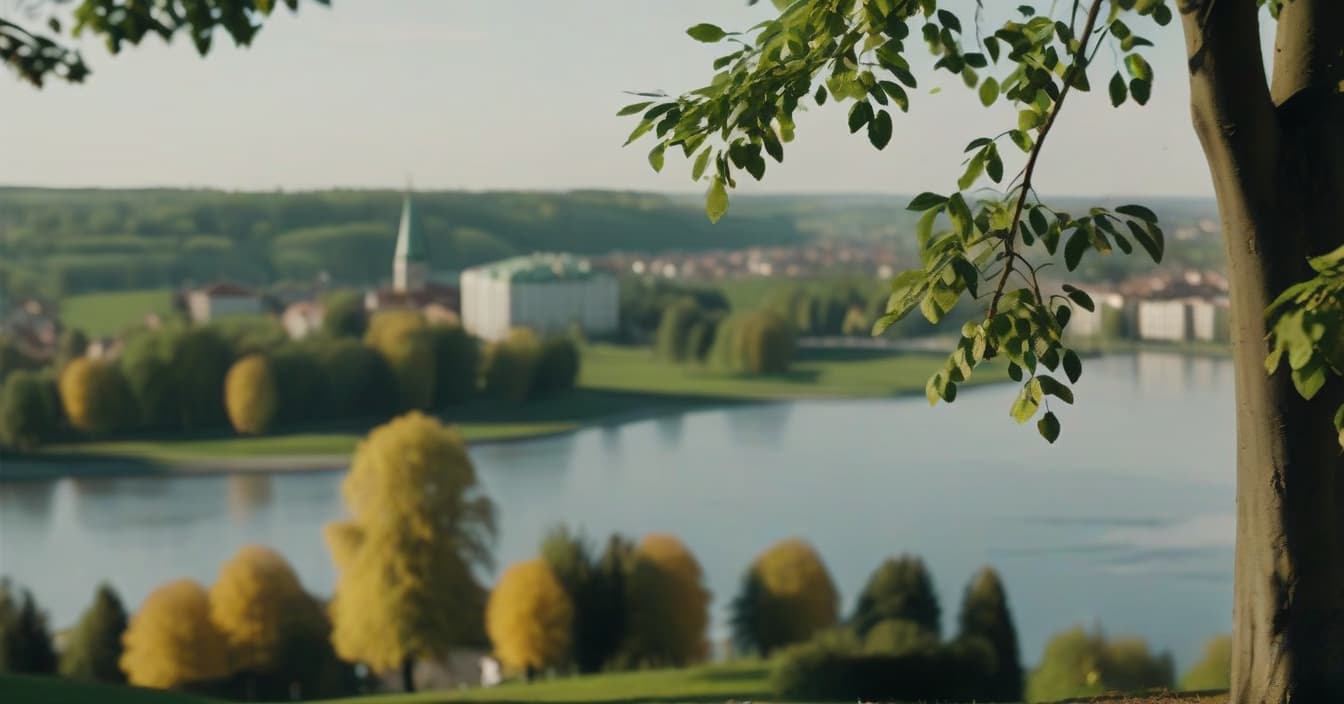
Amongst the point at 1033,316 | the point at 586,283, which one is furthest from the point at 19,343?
the point at 1033,316

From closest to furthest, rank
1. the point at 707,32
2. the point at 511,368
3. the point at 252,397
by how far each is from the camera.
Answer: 1. the point at 707,32
2. the point at 252,397
3. the point at 511,368

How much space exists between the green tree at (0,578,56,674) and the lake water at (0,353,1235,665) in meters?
5.35

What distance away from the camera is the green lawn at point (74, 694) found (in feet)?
15.3

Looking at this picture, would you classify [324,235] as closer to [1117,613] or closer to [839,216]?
[839,216]

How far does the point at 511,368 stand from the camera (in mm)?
35156

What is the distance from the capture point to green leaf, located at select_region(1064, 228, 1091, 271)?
3088 millimetres

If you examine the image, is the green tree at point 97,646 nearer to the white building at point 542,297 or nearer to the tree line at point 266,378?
the tree line at point 266,378

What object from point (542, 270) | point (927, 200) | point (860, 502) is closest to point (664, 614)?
point (860, 502)

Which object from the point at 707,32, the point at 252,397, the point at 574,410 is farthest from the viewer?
the point at 574,410

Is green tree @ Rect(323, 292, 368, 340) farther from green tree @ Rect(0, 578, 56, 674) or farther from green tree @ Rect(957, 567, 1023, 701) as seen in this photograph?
green tree @ Rect(957, 567, 1023, 701)

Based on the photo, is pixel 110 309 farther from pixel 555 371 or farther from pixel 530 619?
pixel 530 619

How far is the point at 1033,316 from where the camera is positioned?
3.21m

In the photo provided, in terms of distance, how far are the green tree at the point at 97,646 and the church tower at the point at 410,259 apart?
18430 mm

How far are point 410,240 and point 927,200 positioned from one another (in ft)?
119
